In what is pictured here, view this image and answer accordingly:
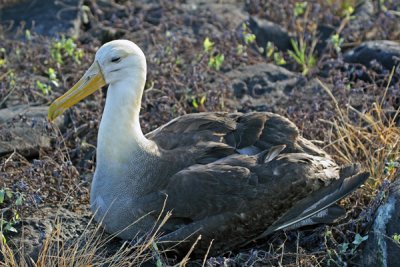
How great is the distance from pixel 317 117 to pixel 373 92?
0.56 meters

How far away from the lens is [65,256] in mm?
5316

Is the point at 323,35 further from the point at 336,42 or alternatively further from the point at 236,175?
the point at 236,175

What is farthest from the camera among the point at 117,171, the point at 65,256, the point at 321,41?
the point at 321,41

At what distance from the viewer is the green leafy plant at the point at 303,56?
7.98 meters

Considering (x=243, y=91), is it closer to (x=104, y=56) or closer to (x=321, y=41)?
(x=321, y=41)

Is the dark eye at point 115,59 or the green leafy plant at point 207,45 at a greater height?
the dark eye at point 115,59

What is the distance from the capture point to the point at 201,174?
219 inches

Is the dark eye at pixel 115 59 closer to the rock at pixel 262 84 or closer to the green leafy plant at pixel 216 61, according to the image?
the rock at pixel 262 84

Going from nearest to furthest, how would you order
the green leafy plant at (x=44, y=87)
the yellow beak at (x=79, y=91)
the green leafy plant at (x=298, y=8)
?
1. the yellow beak at (x=79, y=91)
2. the green leafy plant at (x=44, y=87)
3. the green leafy plant at (x=298, y=8)

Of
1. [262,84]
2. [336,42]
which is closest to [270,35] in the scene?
[336,42]

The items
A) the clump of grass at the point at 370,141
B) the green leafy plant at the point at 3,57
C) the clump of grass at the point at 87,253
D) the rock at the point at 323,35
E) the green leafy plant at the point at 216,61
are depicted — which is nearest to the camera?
the clump of grass at the point at 87,253

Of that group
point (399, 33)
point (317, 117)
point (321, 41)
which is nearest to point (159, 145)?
point (317, 117)

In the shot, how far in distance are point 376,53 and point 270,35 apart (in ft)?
3.63

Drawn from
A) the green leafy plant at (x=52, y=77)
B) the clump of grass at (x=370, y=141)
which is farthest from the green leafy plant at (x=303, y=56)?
the green leafy plant at (x=52, y=77)
